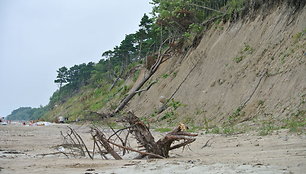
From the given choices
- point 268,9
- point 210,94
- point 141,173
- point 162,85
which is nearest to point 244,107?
point 210,94

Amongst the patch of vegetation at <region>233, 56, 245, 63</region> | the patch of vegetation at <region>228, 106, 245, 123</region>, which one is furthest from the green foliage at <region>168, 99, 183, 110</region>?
the patch of vegetation at <region>228, 106, 245, 123</region>

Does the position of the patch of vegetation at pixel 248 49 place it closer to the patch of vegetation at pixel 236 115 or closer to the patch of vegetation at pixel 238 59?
the patch of vegetation at pixel 238 59

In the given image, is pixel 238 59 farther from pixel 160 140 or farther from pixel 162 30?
pixel 162 30

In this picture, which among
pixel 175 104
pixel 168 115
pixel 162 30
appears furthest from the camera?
pixel 162 30

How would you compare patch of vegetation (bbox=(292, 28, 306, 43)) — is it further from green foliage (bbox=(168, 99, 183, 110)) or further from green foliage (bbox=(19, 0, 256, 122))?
green foliage (bbox=(168, 99, 183, 110))

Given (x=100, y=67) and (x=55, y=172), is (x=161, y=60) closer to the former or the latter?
(x=55, y=172)

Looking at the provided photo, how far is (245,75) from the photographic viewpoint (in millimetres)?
13172

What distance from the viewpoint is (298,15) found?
492 inches

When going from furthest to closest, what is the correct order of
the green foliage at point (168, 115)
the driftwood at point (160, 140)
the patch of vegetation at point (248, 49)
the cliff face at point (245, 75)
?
the green foliage at point (168, 115)
the patch of vegetation at point (248, 49)
the cliff face at point (245, 75)
the driftwood at point (160, 140)

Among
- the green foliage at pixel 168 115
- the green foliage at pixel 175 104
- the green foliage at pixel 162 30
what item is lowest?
A: the green foliage at pixel 168 115

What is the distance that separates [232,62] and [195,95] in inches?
98.1

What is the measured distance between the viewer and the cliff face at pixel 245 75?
10.2 m

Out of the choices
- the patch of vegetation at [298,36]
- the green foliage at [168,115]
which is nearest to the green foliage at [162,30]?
the green foliage at [168,115]

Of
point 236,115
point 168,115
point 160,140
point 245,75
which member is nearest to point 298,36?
point 245,75
